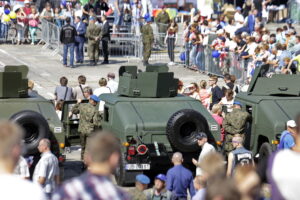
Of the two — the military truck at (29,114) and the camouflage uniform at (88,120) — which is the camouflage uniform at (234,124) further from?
the military truck at (29,114)

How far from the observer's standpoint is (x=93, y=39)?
28.9 metres

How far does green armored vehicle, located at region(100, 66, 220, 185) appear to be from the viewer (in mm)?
14891

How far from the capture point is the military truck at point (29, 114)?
45.5 ft

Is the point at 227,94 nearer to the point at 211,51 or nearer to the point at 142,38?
the point at 211,51

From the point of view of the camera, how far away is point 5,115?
48.3 ft

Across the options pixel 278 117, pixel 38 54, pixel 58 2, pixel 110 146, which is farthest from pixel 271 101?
pixel 58 2

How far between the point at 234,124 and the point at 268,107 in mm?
685

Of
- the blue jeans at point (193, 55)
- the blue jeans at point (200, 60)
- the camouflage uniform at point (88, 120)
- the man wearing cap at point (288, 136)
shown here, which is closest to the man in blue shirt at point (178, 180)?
the man wearing cap at point (288, 136)

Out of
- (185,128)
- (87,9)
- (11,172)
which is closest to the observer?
(11,172)

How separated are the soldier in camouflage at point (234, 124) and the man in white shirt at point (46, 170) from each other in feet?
15.9

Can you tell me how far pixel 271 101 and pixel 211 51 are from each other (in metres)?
11.8

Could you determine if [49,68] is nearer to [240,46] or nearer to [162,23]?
[162,23]

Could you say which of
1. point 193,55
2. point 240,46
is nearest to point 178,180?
point 240,46

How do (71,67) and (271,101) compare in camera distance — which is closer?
(271,101)
